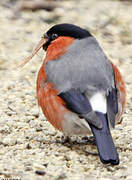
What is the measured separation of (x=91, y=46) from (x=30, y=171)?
1621 millimetres

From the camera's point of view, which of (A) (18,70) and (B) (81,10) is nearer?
(A) (18,70)

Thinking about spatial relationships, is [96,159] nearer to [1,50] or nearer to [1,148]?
[1,148]

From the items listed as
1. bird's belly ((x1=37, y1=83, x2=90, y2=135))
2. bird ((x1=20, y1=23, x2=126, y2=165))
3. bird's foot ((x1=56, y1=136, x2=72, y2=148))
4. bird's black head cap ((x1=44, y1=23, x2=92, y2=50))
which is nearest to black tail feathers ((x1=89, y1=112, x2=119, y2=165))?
bird ((x1=20, y1=23, x2=126, y2=165))

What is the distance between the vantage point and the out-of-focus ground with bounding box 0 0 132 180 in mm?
4301

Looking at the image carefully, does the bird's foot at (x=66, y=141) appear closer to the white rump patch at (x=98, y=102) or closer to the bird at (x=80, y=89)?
the bird at (x=80, y=89)

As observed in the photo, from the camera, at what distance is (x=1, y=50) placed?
7.57 m

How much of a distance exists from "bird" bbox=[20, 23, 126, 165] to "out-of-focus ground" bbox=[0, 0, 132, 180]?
25 cm

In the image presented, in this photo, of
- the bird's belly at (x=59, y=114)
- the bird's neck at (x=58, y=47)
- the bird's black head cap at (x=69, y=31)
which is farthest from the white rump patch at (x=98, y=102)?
the bird's black head cap at (x=69, y=31)

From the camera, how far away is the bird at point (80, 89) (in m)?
4.38

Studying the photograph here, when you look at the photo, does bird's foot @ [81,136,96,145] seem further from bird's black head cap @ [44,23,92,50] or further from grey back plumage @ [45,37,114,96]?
bird's black head cap @ [44,23,92,50]

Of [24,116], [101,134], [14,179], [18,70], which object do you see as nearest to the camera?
[14,179]

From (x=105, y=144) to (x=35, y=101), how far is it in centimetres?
190

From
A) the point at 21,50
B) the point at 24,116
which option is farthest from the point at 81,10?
the point at 24,116

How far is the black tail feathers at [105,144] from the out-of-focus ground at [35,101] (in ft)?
0.48
